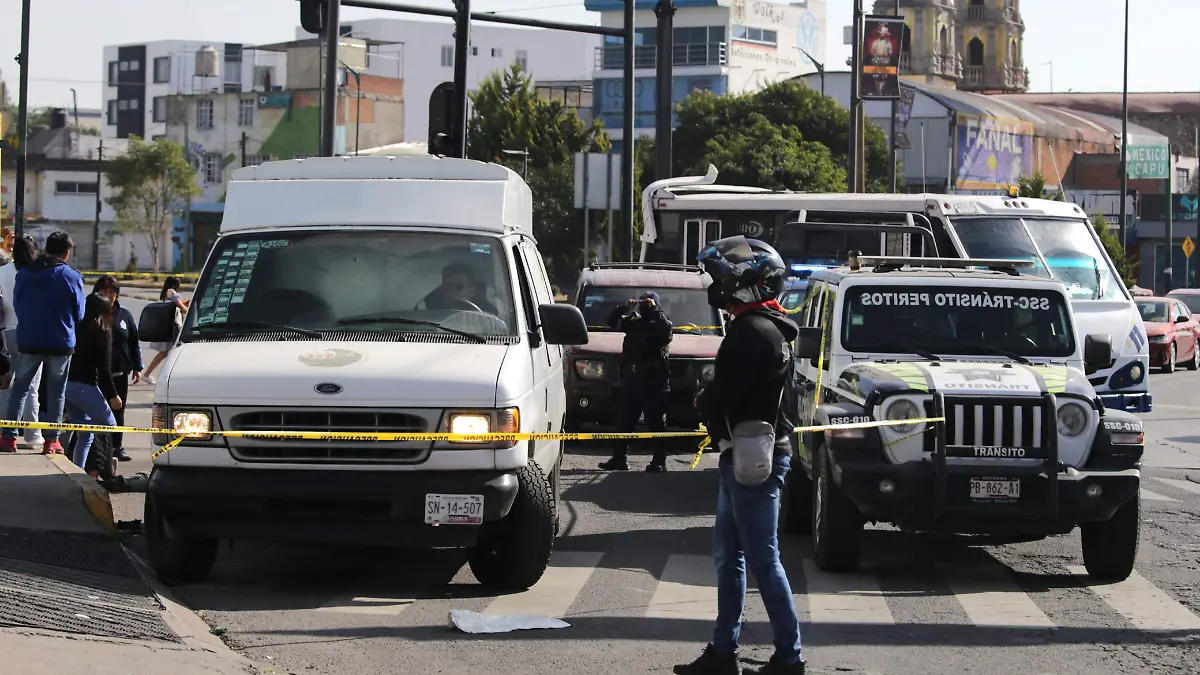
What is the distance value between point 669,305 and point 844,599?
31.8 ft

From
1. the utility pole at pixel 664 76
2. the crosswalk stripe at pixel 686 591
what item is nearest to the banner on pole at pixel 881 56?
the utility pole at pixel 664 76

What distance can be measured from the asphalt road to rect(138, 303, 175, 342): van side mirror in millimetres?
1451

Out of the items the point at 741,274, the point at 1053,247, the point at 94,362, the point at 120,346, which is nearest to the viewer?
the point at 741,274

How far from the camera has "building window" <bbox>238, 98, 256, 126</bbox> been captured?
102 metres

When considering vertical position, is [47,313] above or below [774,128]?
below

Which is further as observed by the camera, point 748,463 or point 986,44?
point 986,44

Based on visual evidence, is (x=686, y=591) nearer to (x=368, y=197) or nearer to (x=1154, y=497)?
(x=368, y=197)

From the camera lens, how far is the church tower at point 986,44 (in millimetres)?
122625

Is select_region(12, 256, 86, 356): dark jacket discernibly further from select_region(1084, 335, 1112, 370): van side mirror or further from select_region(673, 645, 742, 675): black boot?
select_region(1084, 335, 1112, 370): van side mirror

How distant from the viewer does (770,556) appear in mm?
6891

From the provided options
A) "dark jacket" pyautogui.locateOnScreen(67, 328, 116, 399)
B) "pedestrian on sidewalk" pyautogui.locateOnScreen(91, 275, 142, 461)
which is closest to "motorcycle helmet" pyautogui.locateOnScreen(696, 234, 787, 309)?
"dark jacket" pyautogui.locateOnScreen(67, 328, 116, 399)

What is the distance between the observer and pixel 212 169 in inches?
4085

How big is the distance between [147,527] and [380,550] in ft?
6.33

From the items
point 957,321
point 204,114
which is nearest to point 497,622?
point 957,321
